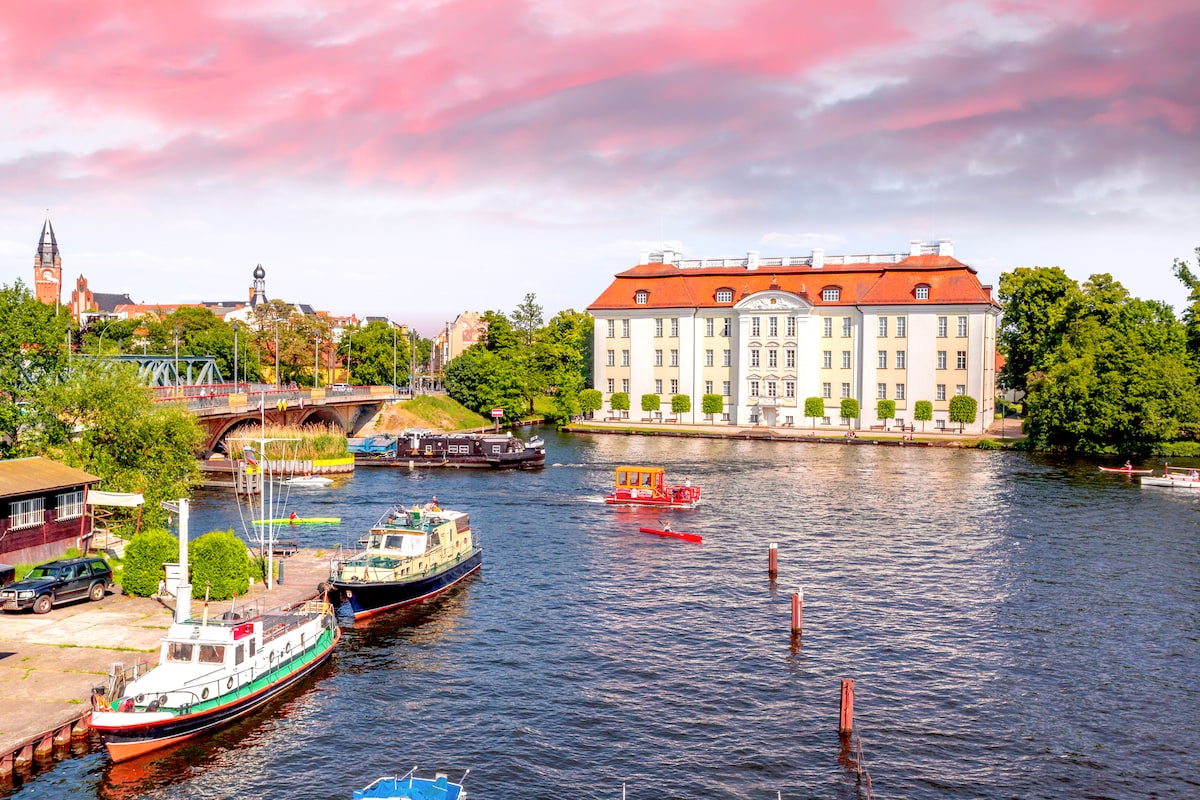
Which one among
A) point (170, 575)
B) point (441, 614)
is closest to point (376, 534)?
point (441, 614)

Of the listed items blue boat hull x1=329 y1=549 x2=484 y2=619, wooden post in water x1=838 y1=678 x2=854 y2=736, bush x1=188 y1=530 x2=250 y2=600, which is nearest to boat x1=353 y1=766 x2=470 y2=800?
wooden post in water x1=838 y1=678 x2=854 y2=736

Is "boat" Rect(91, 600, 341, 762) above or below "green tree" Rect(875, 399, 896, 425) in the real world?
below

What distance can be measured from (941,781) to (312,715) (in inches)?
833

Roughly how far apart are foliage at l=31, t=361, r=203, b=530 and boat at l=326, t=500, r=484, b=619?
14.1 m

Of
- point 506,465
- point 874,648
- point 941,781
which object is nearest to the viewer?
point 941,781

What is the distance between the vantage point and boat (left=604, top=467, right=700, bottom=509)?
76188 mm

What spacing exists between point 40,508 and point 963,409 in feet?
345

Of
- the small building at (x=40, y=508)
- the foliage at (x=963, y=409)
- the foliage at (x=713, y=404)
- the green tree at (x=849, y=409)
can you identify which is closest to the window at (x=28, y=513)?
the small building at (x=40, y=508)

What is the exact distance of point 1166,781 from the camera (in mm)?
30125

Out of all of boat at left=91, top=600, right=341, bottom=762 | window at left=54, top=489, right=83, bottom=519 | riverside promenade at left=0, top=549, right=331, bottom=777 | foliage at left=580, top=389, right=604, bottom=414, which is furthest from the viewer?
foliage at left=580, top=389, right=604, bottom=414

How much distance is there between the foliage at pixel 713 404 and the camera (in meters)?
139

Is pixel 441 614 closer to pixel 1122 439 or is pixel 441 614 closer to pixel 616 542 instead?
pixel 616 542

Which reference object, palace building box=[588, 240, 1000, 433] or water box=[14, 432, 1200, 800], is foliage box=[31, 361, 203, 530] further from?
palace building box=[588, 240, 1000, 433]

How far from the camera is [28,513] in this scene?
155 ft
